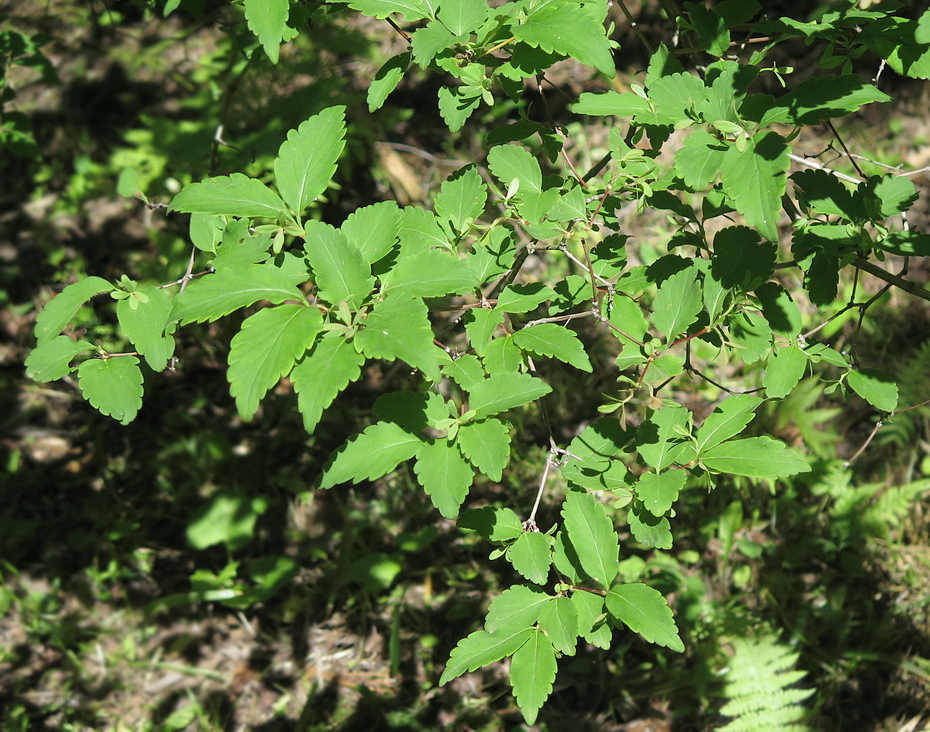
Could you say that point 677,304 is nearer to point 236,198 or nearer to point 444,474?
point 444,474

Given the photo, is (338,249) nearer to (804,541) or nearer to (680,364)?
(680,364)

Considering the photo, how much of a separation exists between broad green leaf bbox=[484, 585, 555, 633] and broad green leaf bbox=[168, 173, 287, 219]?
0.93 meters

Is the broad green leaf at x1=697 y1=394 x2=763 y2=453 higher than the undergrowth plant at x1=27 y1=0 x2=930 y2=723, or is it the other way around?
the undergrowth plant at x1=27 y1=0 x2=930 y2=723

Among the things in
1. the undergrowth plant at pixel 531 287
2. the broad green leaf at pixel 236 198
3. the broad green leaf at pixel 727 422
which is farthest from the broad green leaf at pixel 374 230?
the broad green leaf at pixel 727 422

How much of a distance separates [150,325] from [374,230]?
53 cm

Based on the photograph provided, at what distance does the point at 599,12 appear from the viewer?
1663 mm

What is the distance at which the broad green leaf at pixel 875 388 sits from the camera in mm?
1637

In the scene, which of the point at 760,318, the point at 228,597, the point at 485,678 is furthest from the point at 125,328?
the point at 485,678

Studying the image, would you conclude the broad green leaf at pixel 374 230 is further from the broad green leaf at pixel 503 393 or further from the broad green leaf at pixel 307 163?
the broad green leaf at pixel 503 393

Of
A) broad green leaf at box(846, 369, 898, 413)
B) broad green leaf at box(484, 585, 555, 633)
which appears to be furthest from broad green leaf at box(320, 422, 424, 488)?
broad green leaf at box(846, 369, 898, 413)

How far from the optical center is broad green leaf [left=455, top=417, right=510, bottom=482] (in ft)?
4.68

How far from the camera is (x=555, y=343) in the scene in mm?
1598

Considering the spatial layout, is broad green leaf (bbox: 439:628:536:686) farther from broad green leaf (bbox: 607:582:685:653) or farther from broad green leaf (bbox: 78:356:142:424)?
broad green leaf (bbox: 78:356:142:424)

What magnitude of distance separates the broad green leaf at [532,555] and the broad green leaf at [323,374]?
59cm
